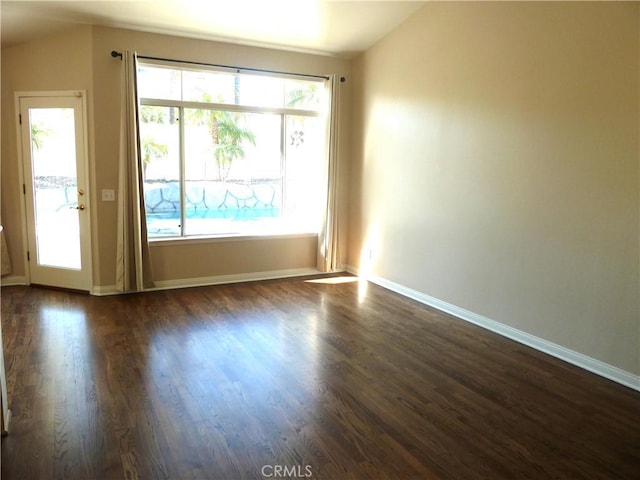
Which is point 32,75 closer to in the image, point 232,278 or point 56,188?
point 56,188

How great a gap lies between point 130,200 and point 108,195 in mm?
253

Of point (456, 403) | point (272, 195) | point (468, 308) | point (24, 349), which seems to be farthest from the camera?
point (272, 195)

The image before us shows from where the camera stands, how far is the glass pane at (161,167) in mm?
5070

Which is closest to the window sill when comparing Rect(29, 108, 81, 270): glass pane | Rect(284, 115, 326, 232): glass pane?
Rect(284, 115, 326, 232): glass pane

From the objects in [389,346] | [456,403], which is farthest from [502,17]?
[456,403]

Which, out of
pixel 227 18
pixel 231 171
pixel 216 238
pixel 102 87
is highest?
pixel 227 18

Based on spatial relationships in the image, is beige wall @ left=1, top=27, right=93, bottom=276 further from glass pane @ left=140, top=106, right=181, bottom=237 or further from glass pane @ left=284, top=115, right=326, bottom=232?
glass pane @ left=284, top=115, right=326, bottom=232

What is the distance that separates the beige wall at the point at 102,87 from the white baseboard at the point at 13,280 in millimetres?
65

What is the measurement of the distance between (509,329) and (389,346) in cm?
110

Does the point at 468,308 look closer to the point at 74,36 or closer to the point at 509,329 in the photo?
the point at 509,329

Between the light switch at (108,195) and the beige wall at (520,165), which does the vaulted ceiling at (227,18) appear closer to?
the beige wall at (520,165)

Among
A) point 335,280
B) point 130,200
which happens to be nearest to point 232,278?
point 335,280

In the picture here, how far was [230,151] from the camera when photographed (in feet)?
18.3

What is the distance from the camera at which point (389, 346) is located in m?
3.69
